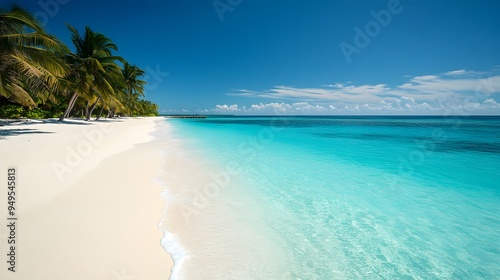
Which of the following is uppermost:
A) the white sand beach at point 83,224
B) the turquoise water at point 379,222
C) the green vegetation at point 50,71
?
the green vegetation at point 50,71

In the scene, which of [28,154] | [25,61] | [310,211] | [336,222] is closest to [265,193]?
[310,211]

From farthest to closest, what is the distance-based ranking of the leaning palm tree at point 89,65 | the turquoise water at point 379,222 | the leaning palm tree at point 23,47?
1. the leaning palm tree at point 89,65
2. the leaning palm tree at point 23,47
3. the turquoise water at point 379,222

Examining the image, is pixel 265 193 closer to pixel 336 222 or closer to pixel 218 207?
pixel 218 207

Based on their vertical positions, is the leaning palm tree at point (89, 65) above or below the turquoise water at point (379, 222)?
above

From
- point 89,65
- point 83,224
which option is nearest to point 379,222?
point 83,224

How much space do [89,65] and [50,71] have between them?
11.2 metres

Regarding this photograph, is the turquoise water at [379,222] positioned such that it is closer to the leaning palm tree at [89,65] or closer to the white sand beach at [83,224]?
the white sand beach at [83,224]

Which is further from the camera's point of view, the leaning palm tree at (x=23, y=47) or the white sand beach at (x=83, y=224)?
the leaning palm tree at (x=23, y=47)

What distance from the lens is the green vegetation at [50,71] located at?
10516mm

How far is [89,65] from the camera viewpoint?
21.5 metres

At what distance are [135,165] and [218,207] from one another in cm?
438

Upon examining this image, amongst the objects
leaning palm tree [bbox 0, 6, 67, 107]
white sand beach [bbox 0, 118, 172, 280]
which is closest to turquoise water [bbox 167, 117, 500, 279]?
white sand beach [bbox 0, 118, 172, 280]

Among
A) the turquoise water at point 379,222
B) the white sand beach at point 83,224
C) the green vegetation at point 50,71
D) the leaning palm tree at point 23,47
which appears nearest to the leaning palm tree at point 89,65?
the green vegetation at point 50,71

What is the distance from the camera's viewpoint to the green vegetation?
10516 millimetres
